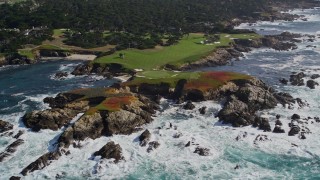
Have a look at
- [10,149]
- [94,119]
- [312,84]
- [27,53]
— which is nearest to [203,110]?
[94,119]

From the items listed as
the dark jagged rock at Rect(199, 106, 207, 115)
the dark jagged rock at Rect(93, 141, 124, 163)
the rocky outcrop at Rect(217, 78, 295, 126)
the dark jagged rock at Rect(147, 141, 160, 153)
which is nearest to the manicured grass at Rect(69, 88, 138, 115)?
the dark jagged rock at Rect(93, 141, 124, 163)

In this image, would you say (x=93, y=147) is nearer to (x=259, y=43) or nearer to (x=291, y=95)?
(x=291, y=95)

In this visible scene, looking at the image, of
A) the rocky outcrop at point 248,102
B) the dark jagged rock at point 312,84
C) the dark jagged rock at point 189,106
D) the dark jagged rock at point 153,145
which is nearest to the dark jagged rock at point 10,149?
the dark jagged rock at point 153,145

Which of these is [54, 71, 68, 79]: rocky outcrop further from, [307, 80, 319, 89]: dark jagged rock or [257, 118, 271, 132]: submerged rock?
[307, 80, 319, 89]: dark jagged rock

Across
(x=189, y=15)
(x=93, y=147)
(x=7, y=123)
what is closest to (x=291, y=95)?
(x=93, y=147)

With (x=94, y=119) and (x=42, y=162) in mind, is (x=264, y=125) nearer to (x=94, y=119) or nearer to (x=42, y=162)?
(x=94, y=119)
